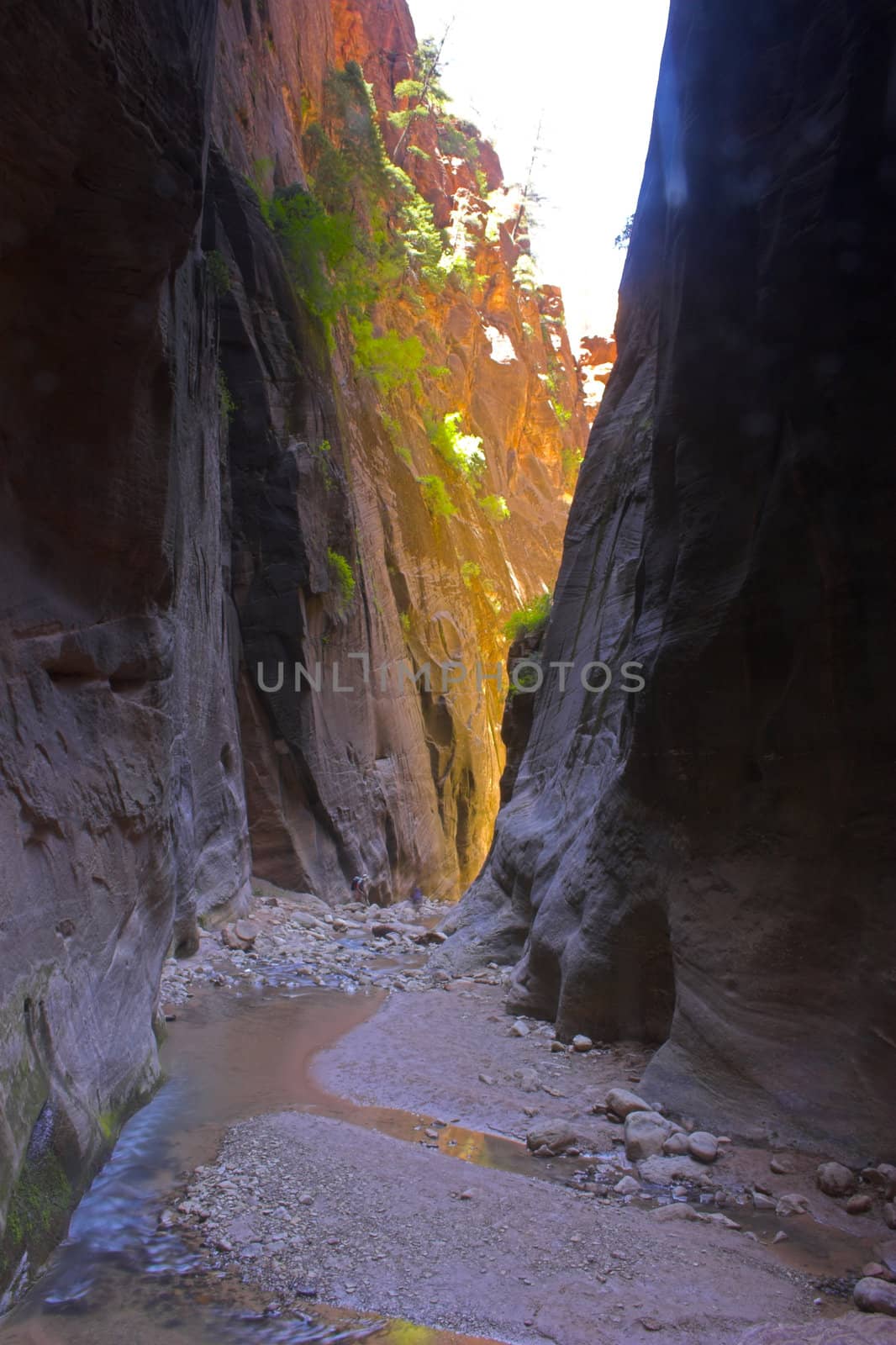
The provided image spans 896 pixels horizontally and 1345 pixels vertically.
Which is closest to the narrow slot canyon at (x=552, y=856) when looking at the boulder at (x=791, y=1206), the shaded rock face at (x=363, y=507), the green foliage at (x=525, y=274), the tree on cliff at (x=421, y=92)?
the boulder at (x=791, y=1206)

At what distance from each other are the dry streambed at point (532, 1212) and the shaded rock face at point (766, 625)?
0.58 metres

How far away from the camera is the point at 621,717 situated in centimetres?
920

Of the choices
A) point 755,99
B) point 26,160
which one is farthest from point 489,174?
point 26,160

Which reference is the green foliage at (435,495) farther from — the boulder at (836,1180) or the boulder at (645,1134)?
the boulder at (836,1180)

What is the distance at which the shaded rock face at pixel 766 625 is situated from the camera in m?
5.79

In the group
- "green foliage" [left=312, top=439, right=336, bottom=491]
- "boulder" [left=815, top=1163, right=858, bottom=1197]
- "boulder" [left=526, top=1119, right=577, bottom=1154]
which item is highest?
"green foliage" [left=312, top=439, right=336, bottom=491]

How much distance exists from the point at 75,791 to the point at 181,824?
512cm

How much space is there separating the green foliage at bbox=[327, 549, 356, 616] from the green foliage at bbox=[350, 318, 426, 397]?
8.10 m

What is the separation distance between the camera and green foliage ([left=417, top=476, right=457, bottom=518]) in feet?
96.8

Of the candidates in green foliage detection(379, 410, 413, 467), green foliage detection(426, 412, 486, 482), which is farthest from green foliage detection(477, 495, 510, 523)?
green foliage detection(379, 410, 413, 467)

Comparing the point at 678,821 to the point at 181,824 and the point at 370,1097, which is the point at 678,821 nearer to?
the point at 370,1097

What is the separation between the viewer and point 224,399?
17734mm

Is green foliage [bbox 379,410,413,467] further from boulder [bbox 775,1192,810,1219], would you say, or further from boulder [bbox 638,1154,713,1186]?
boulder [bbox 775,1192,810,1219]

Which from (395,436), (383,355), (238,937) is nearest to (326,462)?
(395,436)
